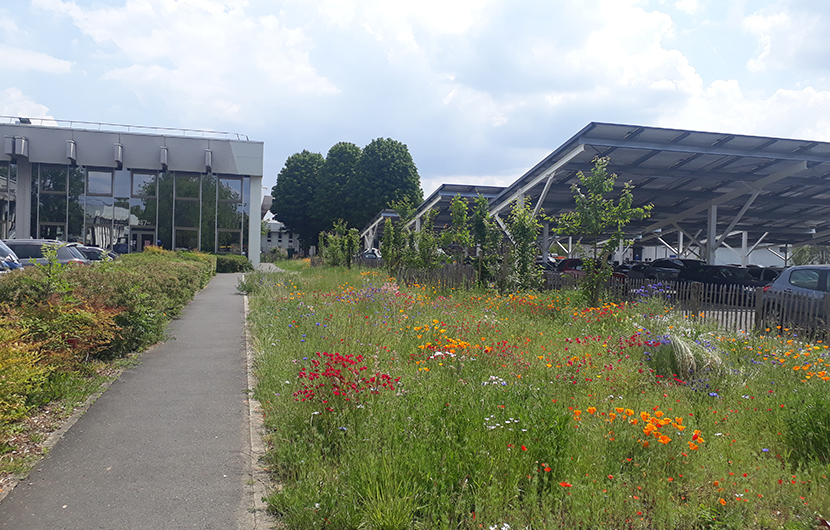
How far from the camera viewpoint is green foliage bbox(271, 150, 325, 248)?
200 ft

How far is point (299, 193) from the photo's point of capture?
61031mm

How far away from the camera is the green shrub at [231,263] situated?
32019 mm

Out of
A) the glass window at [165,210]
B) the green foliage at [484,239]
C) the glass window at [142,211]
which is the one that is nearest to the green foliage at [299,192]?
the glass window at [165,210]

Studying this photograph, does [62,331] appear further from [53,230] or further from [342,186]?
[342,186]

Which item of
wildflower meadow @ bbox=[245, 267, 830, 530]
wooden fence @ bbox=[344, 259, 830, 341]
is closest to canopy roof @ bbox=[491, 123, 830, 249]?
wooden fence @ bbox=[344, 259, 830, 341]

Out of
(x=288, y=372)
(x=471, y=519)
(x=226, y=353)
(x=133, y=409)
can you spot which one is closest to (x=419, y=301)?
(x=226, y=353)

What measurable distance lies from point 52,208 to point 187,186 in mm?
8090

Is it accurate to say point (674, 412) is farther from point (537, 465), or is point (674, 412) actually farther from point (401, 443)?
point (401, 443)

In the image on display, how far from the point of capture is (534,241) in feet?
52.7

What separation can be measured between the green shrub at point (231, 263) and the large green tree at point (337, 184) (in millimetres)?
23051

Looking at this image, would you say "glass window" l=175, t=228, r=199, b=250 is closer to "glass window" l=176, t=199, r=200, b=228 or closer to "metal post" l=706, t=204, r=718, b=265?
"glass window" l=176, t=199, r=200, b=228

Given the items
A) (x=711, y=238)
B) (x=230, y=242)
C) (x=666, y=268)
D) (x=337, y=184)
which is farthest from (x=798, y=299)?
(x=337, y=184)

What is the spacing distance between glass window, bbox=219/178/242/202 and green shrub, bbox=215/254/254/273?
4.29 m

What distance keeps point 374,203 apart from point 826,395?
4985 centimetres
